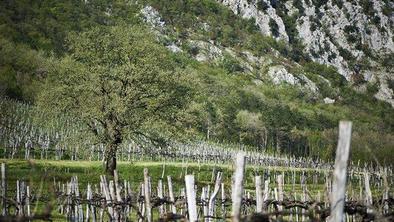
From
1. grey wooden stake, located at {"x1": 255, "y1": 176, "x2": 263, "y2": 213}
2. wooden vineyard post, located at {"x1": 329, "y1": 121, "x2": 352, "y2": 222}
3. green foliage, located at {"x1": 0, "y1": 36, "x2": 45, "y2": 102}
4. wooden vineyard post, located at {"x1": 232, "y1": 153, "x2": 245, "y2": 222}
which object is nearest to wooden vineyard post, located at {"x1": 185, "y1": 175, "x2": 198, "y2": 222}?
wooden vineyard post, located at {"x1": 232, "y1": 153, "x2": 245, "y2": 222}

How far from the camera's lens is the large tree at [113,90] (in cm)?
4197

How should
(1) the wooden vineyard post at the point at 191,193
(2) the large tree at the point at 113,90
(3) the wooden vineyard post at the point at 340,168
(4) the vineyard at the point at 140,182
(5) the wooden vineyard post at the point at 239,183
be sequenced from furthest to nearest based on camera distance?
(2) the large tree at the point at 113,90
(4) the vineyard at the point at 140,182
(1) the wooden vineyard post at the point at 191,193
(5) the wooden vineyard post at the point at 239,183
(3) the wooden vineyard post at the point at 340,168

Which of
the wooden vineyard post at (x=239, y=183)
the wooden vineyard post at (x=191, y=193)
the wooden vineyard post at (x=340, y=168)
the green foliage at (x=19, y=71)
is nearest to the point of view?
the wooden vineyard post at (x=340, y=168)

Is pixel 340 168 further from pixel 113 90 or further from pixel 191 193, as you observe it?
pixel 113 90

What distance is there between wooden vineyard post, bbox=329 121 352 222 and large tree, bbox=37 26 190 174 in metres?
35.2

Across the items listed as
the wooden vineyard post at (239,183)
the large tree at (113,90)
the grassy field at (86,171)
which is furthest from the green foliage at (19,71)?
the wooden vineyard post at (239,183)

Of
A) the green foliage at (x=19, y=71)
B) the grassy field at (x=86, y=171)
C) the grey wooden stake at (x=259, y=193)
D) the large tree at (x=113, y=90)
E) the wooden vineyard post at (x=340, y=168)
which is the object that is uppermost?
the green foliage at (x=19, y=71)

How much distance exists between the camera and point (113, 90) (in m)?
43.4

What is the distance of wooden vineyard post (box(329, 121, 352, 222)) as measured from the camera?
17.1 ft

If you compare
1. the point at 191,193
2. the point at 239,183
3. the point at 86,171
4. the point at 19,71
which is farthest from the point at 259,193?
the point at 19,71

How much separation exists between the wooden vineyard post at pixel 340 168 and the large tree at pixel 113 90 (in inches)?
1386

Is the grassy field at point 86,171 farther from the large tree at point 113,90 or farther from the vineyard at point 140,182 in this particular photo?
the large tree at point 113,90

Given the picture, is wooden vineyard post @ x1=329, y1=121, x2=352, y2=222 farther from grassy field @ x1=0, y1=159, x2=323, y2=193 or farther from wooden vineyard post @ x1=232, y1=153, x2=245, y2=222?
grassy field @ x1=0, y1=159, x2=323, y2=193

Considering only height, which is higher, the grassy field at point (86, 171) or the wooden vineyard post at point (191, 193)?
the wooden vineyard post at point (191, 193)
